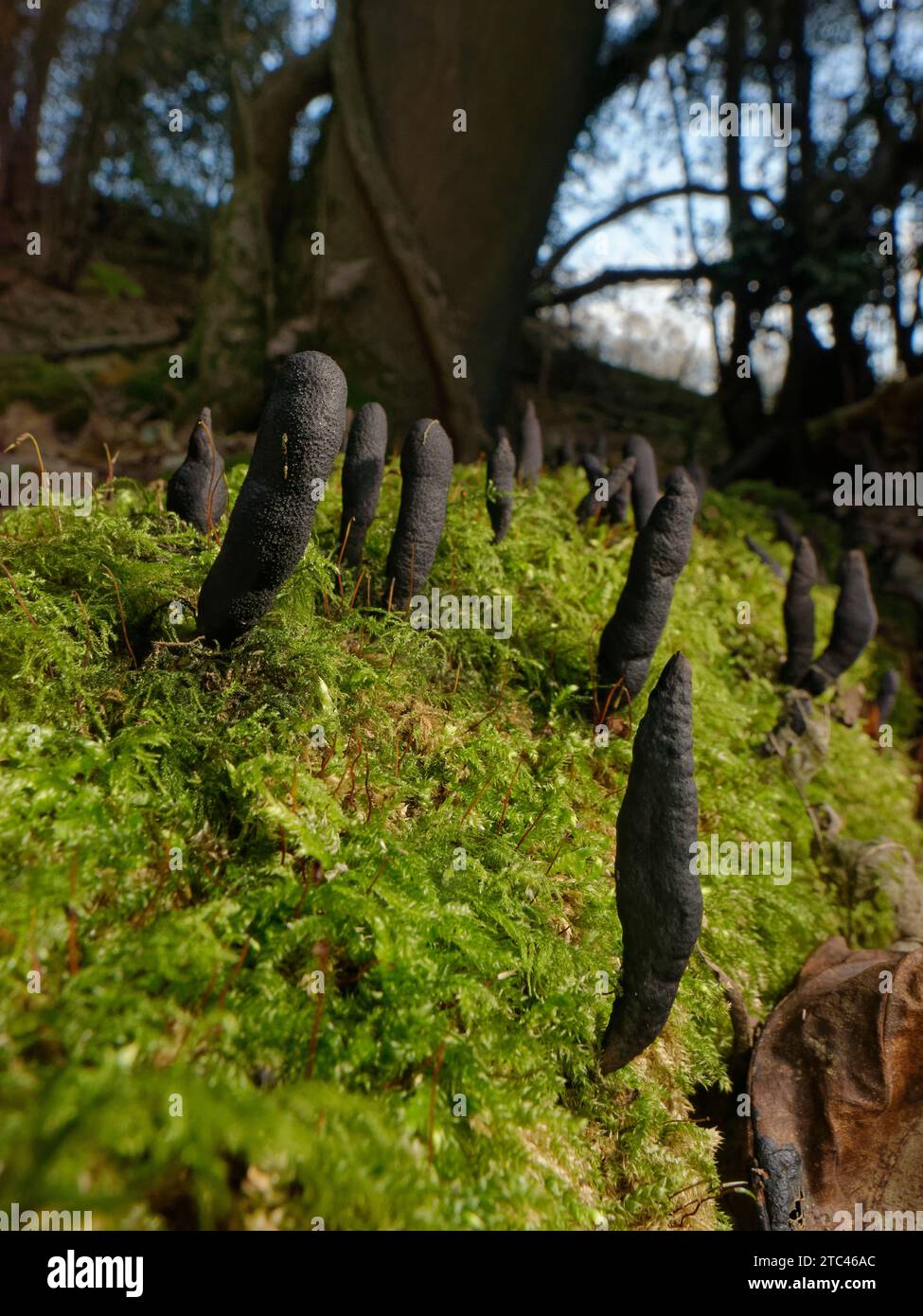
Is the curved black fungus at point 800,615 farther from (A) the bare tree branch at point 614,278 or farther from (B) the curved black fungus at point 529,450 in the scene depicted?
(A) the bare tree branch at point 614,278

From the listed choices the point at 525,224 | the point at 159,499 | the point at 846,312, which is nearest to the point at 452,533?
the point at 159,499

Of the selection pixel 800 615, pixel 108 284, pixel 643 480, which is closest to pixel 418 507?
pixel 643 480

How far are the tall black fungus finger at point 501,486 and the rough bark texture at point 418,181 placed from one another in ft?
7.79

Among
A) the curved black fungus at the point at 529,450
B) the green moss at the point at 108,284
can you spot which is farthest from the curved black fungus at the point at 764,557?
the green moss at the point at 108,284

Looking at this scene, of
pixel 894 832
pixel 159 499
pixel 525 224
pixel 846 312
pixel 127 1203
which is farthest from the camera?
pixel 846 312

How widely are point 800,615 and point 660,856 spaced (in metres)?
1.74

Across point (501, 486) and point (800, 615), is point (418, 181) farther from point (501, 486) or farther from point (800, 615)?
point (800, 615)

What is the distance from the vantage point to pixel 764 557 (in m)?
3.69

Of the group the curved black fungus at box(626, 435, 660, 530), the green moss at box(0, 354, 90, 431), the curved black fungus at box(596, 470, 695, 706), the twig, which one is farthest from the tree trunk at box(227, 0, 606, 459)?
the twig

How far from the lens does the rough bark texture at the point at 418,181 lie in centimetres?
479

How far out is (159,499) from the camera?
245 centimetres

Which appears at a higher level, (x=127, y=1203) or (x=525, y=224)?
(x=525, y=224)

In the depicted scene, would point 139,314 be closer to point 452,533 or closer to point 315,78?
point 315,78

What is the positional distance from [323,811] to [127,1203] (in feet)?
2.30
